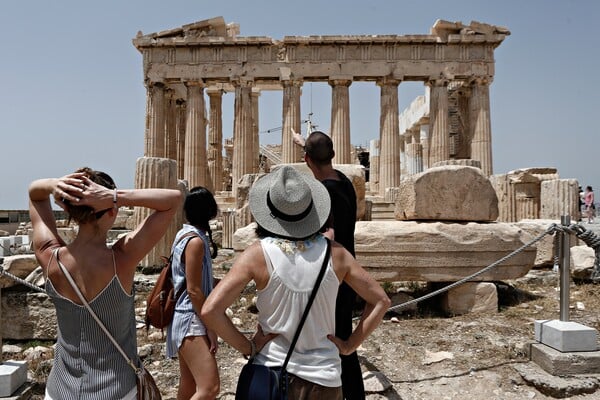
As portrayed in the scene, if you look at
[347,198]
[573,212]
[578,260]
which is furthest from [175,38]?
[347,198]

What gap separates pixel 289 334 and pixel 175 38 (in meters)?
22.6

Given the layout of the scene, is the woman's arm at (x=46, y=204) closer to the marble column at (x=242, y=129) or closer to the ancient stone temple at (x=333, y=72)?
the ancient stone temple at (x=333, y=72)

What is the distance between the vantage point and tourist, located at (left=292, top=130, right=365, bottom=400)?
328cm

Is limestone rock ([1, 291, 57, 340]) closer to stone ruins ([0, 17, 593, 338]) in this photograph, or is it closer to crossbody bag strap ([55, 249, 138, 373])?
crossbody bag strap ([55, 249, 138, 373])

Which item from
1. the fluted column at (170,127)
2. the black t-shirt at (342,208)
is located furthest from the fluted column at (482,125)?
the black t-shirt at (342,208)

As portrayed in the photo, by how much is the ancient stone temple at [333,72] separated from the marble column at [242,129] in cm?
5

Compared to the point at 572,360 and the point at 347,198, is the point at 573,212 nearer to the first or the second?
the point at 572,360

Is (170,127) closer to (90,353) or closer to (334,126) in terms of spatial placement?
(334,126)

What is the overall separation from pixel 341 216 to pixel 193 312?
1.21 m

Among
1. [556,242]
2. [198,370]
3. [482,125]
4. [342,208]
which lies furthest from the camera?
[482,125]

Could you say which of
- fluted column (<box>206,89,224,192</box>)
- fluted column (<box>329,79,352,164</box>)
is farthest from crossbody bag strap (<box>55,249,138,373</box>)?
fluted column (<box>206,89,224,192</box>)

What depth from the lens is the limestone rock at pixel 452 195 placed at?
21.2 feet

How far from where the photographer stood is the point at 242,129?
22578 mm

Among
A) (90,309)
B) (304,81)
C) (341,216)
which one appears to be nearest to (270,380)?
(90,309)
